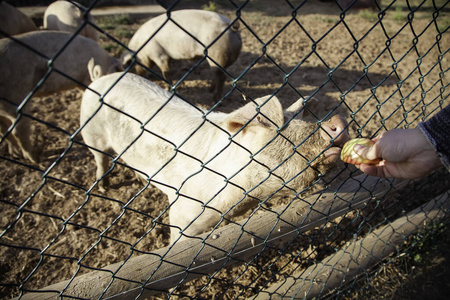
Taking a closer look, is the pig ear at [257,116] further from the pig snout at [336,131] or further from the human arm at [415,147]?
the human arm at [415,147]

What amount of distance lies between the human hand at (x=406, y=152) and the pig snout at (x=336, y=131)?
0.24m

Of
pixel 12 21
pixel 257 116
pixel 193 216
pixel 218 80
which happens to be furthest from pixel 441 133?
pixel 12 21

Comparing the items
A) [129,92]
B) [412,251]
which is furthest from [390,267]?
[129,92]

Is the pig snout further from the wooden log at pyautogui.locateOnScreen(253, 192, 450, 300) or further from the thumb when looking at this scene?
the wooden log at pyautogui.locateOnScreen(253, 192, 450, 300)

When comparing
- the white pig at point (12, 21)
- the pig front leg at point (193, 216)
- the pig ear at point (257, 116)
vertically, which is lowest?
the pig front leg at point (193, 216)

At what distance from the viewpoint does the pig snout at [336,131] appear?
5.78ft

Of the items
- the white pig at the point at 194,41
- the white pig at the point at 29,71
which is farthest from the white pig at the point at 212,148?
the white pig at the point at 194,41

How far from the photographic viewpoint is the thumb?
1467mm

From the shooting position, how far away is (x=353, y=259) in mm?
2539

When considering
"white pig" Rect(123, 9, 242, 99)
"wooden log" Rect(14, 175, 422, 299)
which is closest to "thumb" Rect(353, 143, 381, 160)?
"wooden log" Rect(14, 175, 422, 299)

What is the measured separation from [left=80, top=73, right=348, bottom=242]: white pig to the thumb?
23 cm

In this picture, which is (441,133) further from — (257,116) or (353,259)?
(353,259)

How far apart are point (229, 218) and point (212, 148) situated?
0.68m

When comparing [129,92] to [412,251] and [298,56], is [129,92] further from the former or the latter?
[298,56]
